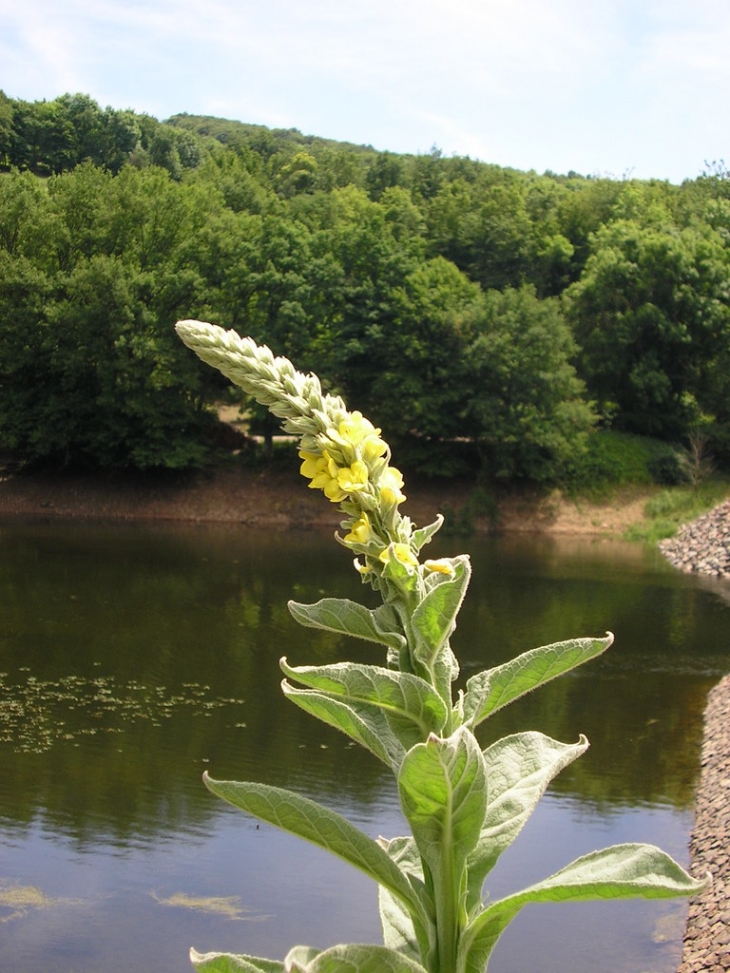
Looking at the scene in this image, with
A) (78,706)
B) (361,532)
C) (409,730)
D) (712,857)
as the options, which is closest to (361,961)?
(409,730)

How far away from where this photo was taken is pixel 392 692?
59.7 inches

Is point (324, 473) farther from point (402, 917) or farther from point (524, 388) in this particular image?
point (524, 388)

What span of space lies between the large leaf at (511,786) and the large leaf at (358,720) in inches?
6.0

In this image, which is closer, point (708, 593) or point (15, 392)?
point (708, 593)

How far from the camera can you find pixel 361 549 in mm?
1537

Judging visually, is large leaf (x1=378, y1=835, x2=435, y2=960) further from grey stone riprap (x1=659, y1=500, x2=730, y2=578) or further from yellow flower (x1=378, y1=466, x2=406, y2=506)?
grey stone riprap (x1=659, y1=500, x2=730, y2=578)

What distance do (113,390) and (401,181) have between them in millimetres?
38632

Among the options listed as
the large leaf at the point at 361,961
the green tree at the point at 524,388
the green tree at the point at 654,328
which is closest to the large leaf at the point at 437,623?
the large leaf at the point at 361,961

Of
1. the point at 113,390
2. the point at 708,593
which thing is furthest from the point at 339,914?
the point at 113,390

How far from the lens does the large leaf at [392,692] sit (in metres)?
1.50

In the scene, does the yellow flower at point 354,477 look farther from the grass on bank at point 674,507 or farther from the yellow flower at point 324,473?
the grass on bank at point 674,507

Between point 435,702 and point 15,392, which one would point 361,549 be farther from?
point 15,392

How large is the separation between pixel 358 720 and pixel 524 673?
26 cm

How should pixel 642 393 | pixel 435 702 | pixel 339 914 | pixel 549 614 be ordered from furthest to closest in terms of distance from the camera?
pixel 642 393, pixel 549 614, pixel 339 914, pixel 435 702
